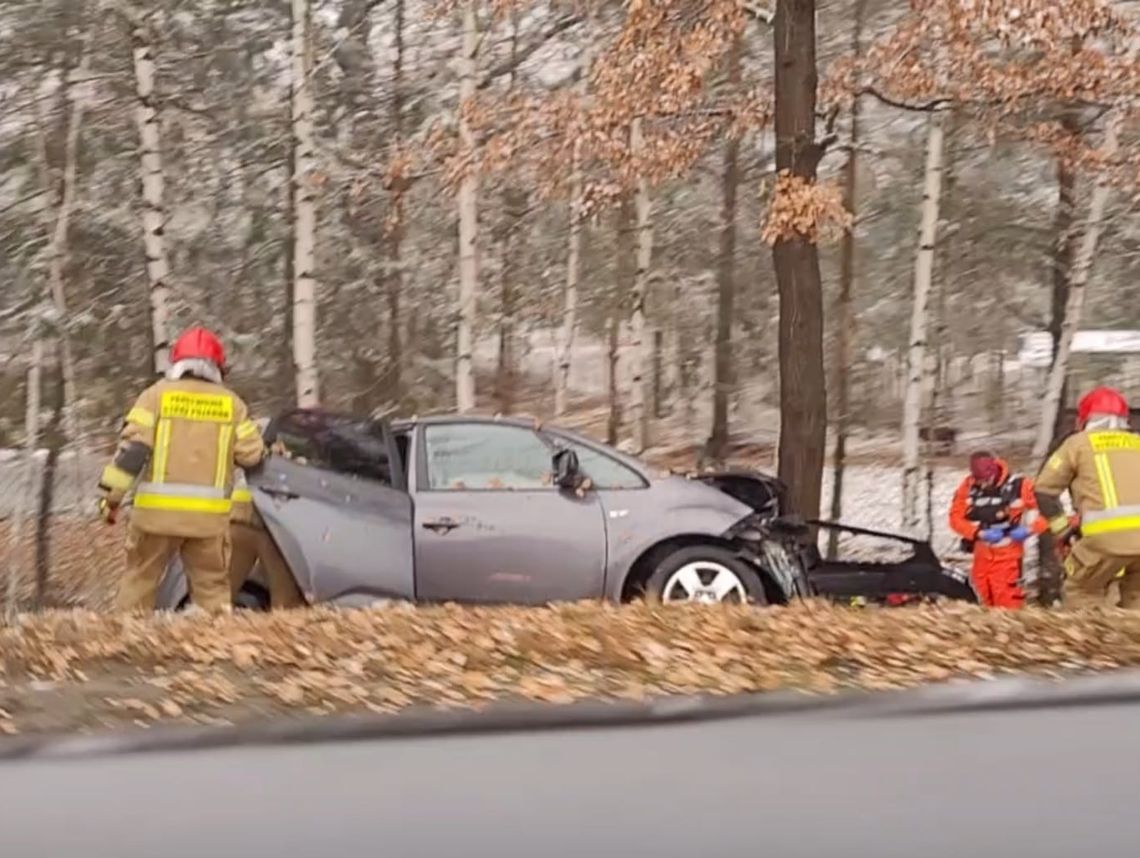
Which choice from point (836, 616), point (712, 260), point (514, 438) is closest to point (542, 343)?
point (712, 260)

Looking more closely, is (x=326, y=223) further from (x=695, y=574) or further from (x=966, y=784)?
(x=966, y=784)

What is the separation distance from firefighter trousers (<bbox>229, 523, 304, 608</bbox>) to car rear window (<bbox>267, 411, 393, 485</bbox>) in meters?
0.51

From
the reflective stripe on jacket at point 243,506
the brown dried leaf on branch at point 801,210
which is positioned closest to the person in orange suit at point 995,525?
the brown dried leaf on branch at point 801,210

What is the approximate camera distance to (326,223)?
2002cm

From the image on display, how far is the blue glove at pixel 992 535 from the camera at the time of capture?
1042cm

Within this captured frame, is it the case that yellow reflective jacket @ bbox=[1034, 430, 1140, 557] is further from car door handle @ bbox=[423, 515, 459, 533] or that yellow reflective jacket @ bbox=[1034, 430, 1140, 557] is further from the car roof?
car door handle @ bbox=[423, 515, 459, 533]

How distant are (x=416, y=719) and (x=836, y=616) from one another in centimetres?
252

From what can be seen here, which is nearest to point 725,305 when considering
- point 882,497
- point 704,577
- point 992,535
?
point 882,497

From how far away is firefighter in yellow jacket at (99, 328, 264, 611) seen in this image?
728 centimetres

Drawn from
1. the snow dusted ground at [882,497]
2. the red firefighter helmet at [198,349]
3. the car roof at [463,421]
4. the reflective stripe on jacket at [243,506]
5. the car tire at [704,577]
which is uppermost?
the red firefighter helmet at [198,349]

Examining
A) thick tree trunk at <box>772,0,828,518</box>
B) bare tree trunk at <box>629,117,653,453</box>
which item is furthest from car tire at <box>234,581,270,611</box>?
bare tree trunk at <box>629,117,653,453</box>

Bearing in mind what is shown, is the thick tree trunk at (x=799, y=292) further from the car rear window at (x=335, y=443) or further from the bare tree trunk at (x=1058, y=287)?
the bare tree trunk at (x=1058, y=287)

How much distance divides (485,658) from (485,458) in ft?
15.3

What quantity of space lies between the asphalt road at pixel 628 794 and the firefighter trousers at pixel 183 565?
4.59m
